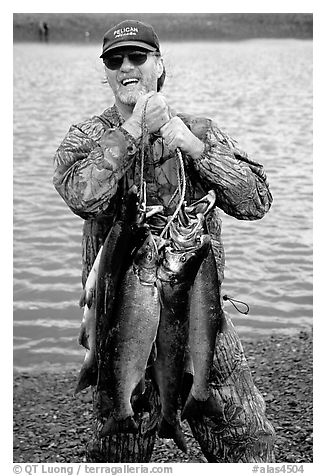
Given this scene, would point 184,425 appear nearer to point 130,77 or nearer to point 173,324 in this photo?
point 173,324

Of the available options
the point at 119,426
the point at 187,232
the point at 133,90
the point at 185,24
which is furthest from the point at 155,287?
the point at 185,24

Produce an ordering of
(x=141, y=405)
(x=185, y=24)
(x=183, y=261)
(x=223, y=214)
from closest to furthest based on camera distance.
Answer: (x=183, y=261) → (x=141, y=405) → (x=185, y=24) → (x=223, y=214)

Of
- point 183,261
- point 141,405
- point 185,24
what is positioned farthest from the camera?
point 185,24

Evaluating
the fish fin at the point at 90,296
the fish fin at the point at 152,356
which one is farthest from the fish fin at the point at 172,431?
the fish fin at the point at 90,296

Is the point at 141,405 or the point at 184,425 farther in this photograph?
the point at 184,425

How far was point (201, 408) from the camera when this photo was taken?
10.2 feet

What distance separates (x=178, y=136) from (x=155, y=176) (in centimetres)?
38

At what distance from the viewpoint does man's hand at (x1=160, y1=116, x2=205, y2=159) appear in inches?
110

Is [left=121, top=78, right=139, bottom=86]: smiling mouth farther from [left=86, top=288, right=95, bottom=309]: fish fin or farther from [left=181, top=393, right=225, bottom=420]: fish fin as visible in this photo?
[left=181, top=393, right=225, bottom=420]: fish fin

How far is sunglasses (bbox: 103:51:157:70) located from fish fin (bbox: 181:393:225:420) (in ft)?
4.66

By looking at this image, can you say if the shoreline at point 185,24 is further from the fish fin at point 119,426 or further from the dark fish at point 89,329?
the fish fin at point 119,426

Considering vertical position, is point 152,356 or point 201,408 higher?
point 152,356

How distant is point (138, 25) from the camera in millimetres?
3016

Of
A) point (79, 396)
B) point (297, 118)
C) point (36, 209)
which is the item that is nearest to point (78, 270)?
point (36, 209)
